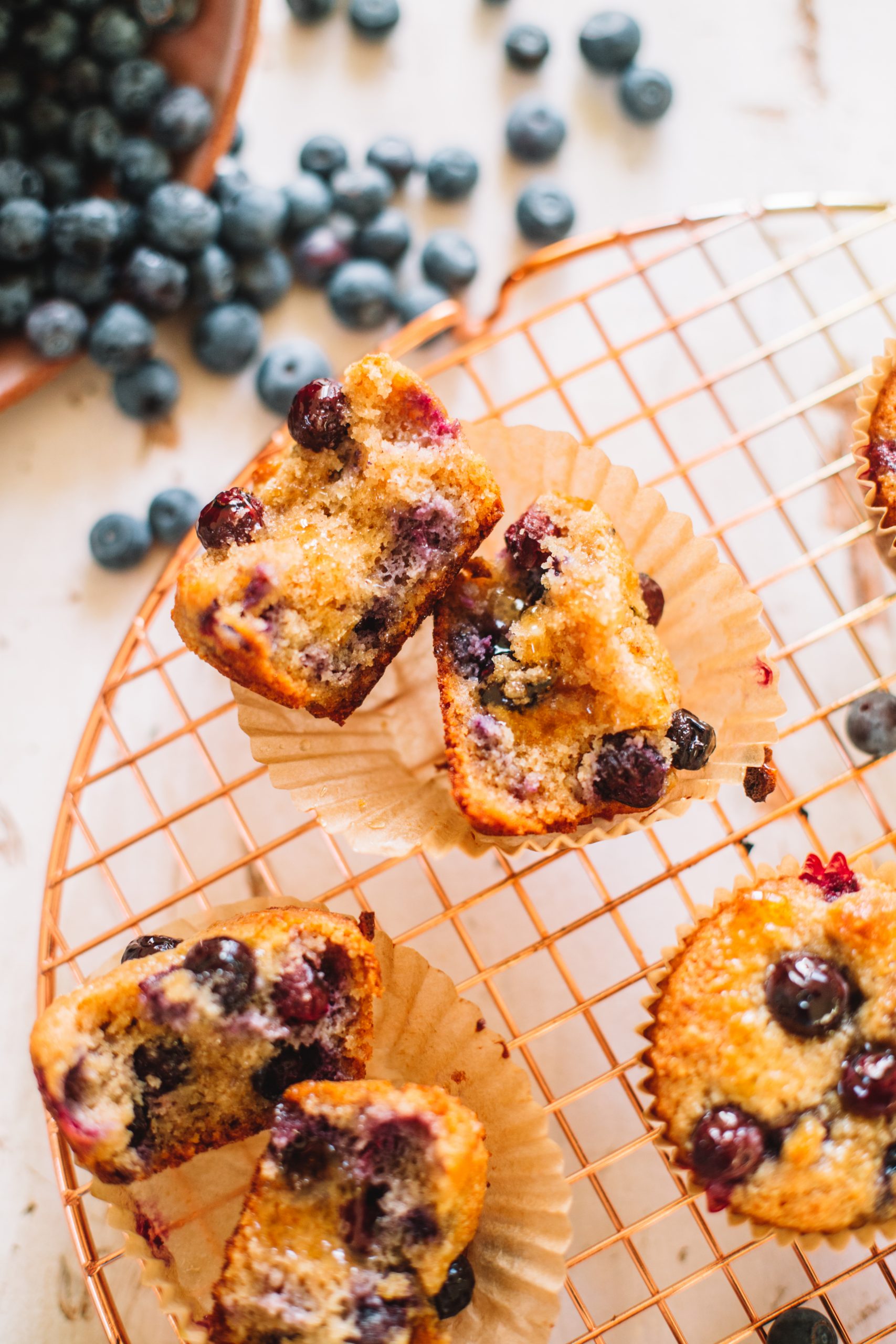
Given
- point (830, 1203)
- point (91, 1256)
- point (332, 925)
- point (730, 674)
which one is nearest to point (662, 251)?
point (730, 674)

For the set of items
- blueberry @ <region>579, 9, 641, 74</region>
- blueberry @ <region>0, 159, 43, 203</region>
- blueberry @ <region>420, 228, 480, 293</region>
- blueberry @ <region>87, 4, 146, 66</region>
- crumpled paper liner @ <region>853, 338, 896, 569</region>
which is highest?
blueberry @ <region>87, 4, 146, 66</region>

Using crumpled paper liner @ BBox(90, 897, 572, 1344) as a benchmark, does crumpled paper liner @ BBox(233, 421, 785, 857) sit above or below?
above

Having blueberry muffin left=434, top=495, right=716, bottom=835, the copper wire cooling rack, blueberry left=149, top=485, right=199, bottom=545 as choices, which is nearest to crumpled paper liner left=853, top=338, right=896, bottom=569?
the copper wire cooling rack

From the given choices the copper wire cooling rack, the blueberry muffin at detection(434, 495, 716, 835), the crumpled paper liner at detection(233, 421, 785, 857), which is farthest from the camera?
the copper wire cooling rack

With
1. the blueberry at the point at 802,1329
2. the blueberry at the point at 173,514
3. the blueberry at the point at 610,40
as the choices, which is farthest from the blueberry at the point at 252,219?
the blueberry at the point at 802,1329

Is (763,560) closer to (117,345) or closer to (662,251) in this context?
(662,251)

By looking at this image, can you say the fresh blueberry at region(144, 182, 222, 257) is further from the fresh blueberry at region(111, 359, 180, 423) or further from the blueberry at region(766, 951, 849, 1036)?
the blueberry at region(766, 951, 849, 1036)

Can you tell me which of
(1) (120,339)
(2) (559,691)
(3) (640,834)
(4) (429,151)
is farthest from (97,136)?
(3) (640,834)
